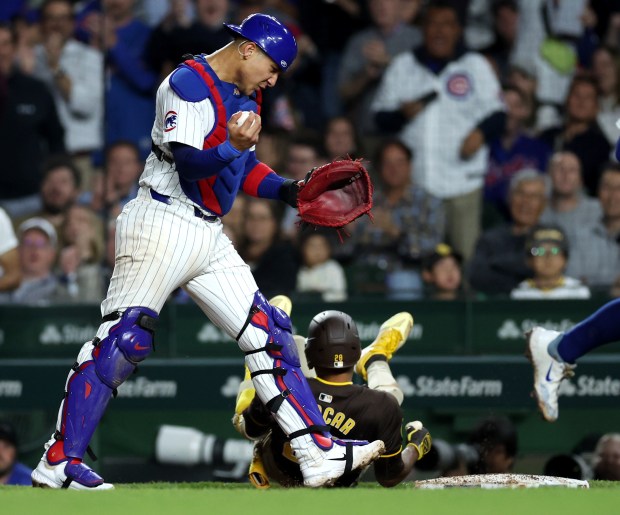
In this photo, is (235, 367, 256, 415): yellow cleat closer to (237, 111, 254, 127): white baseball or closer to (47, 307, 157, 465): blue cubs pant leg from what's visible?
(47, 307, 157, 465): blue cubs pant leg

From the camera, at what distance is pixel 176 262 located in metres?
4.91

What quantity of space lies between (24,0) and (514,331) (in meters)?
5.26

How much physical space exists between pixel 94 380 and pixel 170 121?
3.35 ft

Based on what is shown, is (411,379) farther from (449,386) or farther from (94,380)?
(94,380)

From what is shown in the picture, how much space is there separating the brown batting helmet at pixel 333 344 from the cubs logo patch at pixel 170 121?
107 centimetres

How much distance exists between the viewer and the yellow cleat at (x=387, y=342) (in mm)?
5895

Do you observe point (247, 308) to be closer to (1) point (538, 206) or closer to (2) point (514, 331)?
(2) point (514, 331)

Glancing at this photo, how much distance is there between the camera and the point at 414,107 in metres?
9.76

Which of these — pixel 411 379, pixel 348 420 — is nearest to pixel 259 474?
pixel 348 420

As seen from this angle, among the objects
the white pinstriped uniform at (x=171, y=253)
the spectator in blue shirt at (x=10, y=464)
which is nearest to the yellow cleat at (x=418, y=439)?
the white pinstriped uniform at (x=171, y=253)

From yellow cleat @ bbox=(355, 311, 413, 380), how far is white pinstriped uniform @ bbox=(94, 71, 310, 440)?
930 mm

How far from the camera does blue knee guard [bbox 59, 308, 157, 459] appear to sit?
488cm

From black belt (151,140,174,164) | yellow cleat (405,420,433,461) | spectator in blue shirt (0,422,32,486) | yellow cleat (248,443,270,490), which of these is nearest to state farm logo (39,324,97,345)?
spectator in blue shirt (0,422,32,486)

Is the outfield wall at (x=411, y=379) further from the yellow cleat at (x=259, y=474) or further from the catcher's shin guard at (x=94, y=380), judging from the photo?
the catcher's shin guard at (x=94, y=380)
